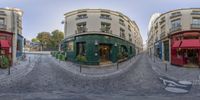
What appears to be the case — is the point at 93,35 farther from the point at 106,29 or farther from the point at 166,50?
the point at 166,50

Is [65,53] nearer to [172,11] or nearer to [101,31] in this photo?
[101,31]

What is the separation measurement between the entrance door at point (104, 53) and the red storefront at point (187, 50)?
865cm

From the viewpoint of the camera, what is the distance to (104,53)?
23125 millimetres

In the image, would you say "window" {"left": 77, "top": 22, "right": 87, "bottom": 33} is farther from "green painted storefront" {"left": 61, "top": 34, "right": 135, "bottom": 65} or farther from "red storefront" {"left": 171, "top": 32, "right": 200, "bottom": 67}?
"red storefront" {"left": 171, "top": 32, "right": 200, "bottom": 67}

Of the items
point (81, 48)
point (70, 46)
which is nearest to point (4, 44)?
point (81, 48)

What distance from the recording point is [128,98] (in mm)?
7691

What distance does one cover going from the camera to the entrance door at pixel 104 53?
2257 centimetres

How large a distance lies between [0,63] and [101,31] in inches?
468

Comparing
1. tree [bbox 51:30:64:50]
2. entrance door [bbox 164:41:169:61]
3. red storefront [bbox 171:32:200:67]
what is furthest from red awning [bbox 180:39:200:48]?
tree [bbox 51:30:64:50]

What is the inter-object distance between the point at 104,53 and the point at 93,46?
2378mm

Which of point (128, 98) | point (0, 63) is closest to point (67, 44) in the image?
point (0, 63)

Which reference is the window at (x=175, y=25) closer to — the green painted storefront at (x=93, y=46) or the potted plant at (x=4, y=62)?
the green painted storefront at (x=93, y=46)

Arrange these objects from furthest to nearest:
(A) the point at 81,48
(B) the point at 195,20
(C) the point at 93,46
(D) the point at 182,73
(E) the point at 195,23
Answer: (A) the point at 81,48 → (C) the point at 93,46 → (B) the point at 195,20 → (E) the point at 195,23 → (D) the point at 182,73

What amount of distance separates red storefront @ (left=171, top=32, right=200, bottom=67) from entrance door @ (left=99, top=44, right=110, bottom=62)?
28.4 feet
